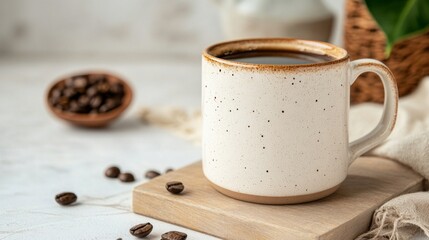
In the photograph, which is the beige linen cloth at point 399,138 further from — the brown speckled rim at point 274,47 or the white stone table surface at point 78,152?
the brown speckled rim at point 274,47

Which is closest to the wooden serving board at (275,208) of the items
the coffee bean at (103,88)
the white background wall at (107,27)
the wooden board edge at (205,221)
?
the wooden board edge at (205,221)

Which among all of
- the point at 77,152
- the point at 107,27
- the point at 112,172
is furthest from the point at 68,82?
the point at 107,27

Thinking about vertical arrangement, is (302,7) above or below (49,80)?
above

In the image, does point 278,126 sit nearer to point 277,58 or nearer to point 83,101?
point 277,58

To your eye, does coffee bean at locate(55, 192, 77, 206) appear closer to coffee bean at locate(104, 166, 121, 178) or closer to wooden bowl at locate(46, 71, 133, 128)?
coffee bean at locate(104, 166, 121, 178)

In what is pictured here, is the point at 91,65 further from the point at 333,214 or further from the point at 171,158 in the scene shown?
the point at 333,214

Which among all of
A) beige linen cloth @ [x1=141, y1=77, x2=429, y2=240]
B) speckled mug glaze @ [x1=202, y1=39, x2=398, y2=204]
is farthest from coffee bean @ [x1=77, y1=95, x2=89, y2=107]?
speckled mug glaze @ [x1=202, y1=39, x2=398, y2=204]

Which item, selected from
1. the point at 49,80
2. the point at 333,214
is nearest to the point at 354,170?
the point at 333,214
